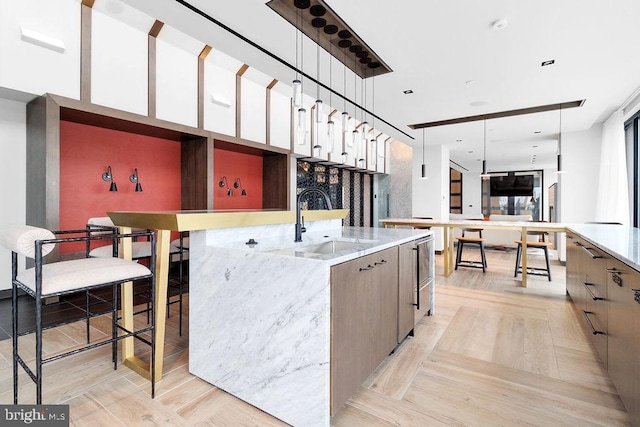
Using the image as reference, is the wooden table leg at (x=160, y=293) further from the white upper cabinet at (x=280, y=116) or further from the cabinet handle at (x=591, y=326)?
the white upper cabinet at (x=280, y=116)

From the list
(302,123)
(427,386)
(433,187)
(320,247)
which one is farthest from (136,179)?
(433,187)

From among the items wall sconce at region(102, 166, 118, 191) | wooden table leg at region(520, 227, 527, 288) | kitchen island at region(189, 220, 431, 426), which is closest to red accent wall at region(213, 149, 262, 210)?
wall sconce at region(102, 166, 118, 191)

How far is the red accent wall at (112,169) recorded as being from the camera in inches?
142

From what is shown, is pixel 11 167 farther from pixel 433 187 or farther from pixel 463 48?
pixel 433 187

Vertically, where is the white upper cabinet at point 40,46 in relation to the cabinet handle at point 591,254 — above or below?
above

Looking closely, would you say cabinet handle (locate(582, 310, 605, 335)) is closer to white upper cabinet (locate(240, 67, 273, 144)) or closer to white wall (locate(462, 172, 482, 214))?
white upper cabinet (locate(240, 67, 273, 144))

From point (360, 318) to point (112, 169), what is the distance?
3.73m

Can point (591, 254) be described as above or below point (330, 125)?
below

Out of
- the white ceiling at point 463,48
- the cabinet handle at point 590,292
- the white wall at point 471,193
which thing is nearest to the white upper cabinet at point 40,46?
the white ceiling at point 463,48

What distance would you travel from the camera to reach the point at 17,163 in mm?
3334

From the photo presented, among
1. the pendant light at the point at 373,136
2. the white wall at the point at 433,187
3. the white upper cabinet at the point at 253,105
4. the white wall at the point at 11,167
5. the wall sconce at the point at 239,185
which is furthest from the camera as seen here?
the white wall at the point at 433,187

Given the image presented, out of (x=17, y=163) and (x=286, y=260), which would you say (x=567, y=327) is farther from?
(x=17, y=163)

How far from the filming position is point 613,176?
16.9 feet

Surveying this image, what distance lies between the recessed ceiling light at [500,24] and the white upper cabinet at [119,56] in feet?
11.1
